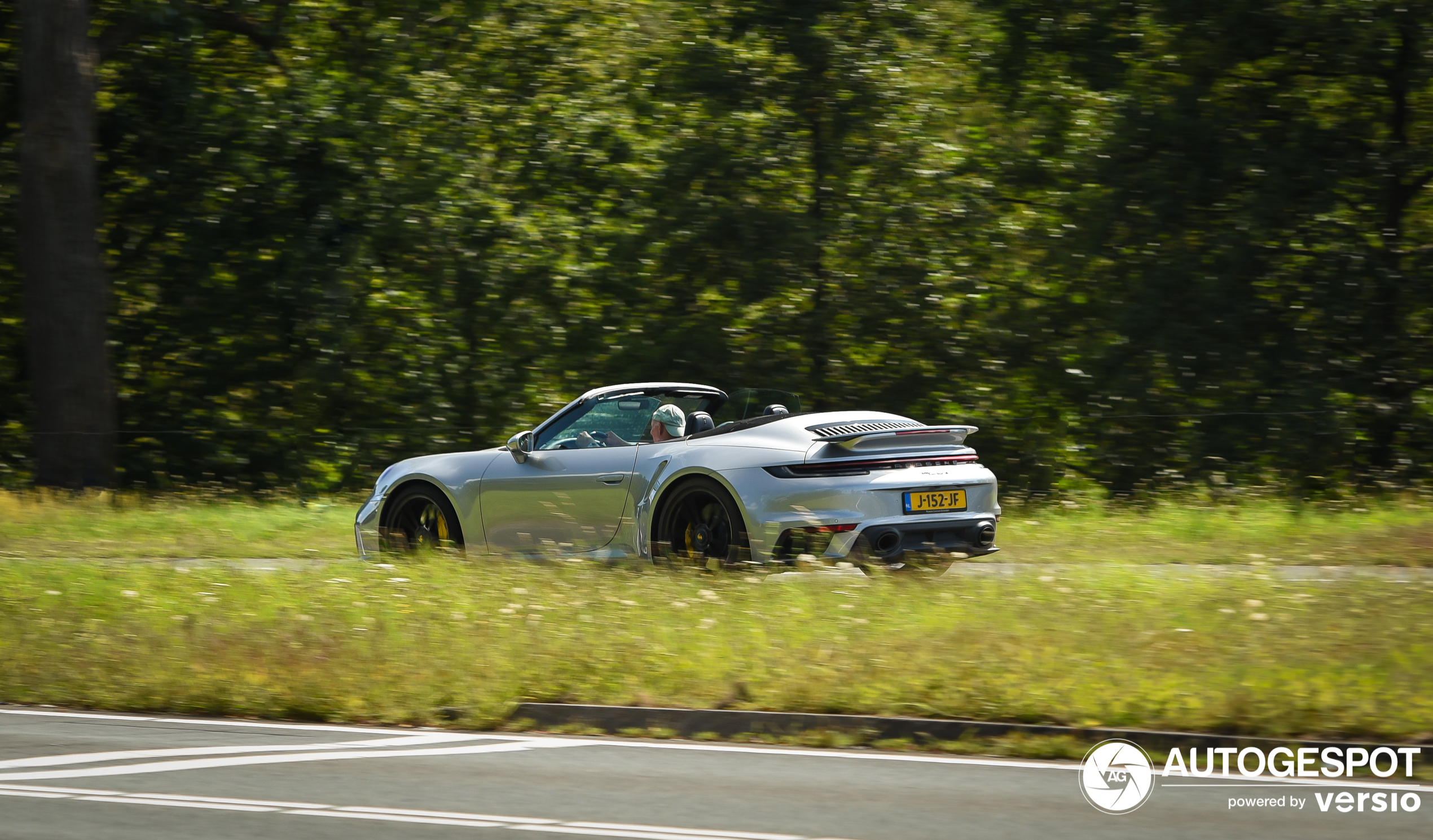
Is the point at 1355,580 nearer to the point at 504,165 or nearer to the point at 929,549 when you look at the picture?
the point at 929,549

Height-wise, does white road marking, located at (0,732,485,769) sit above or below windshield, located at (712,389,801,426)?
below

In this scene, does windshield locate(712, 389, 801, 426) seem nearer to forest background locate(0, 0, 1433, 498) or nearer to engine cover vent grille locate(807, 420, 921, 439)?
engine cover vent grille locate(807, 420, 921, 439)

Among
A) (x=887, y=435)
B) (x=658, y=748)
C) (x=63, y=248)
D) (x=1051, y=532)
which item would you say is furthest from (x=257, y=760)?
(x=63, y=248)

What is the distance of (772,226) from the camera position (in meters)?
18.1

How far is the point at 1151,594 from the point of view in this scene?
8547 mm

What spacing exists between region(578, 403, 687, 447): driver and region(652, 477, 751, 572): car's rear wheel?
0.49 m

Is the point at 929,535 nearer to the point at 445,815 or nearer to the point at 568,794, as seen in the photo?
the point at 568,794

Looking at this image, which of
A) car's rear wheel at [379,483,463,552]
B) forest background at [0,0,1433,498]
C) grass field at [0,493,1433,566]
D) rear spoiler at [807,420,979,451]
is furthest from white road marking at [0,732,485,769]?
forest background at [0,0,1433,498]

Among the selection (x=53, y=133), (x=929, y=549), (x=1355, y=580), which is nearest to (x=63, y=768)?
(x=929, y=549)

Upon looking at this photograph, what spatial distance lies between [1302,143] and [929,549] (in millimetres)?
9592

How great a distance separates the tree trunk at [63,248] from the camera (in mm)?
18312

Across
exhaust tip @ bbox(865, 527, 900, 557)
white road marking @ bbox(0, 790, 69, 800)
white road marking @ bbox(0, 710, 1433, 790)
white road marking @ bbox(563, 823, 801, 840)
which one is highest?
exhaust tip @ bbox(865, 527, 900, 557)

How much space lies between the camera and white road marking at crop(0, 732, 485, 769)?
6230mm

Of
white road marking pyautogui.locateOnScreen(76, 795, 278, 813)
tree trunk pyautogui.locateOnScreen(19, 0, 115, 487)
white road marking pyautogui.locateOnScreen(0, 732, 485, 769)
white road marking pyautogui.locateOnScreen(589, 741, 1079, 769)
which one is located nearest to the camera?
white road marking pyautogui.locateOnScreen(76, 795, 278, 813)
